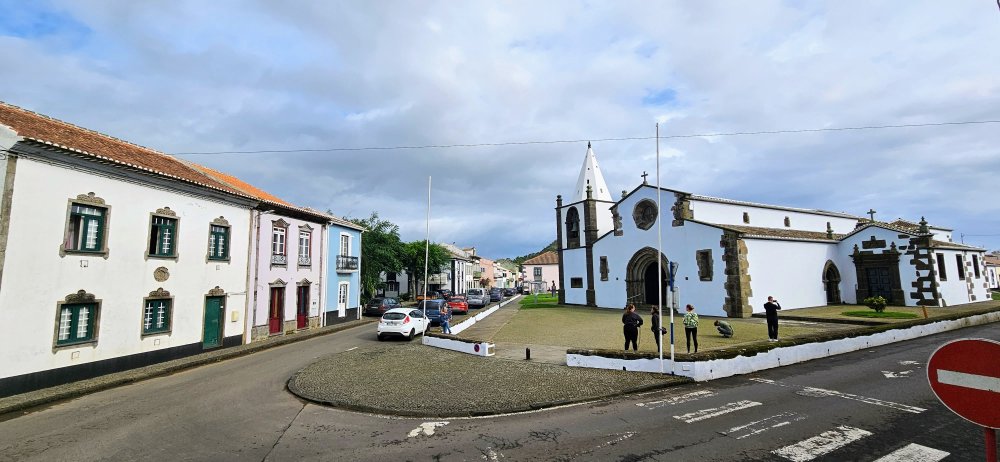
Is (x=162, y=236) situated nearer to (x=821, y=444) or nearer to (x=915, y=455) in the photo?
(x=821, y=444)

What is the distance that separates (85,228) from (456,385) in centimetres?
1203

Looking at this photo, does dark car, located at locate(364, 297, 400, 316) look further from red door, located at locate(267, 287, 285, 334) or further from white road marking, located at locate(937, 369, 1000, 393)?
white road marking, located at locate(937, 369, 1000, 393)

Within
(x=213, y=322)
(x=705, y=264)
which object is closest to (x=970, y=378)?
(x=213, y=322)

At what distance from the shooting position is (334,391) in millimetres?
10055

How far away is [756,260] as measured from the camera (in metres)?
26.3

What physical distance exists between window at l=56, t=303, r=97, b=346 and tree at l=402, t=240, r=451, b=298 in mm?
38459

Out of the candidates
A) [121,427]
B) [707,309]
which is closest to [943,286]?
[707,309]

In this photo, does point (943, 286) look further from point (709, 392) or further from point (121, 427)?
point (121, 427)

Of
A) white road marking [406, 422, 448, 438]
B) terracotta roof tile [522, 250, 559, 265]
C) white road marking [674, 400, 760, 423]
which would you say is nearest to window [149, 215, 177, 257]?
white road marking [406, 422, 448, 438]

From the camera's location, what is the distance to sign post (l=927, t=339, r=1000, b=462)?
3367 mm

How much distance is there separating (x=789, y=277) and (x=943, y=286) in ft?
34.6

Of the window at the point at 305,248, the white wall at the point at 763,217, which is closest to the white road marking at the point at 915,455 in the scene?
the window at the point at 305,248

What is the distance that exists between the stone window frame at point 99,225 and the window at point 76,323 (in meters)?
1.52

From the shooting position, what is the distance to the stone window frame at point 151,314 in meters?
14.4
